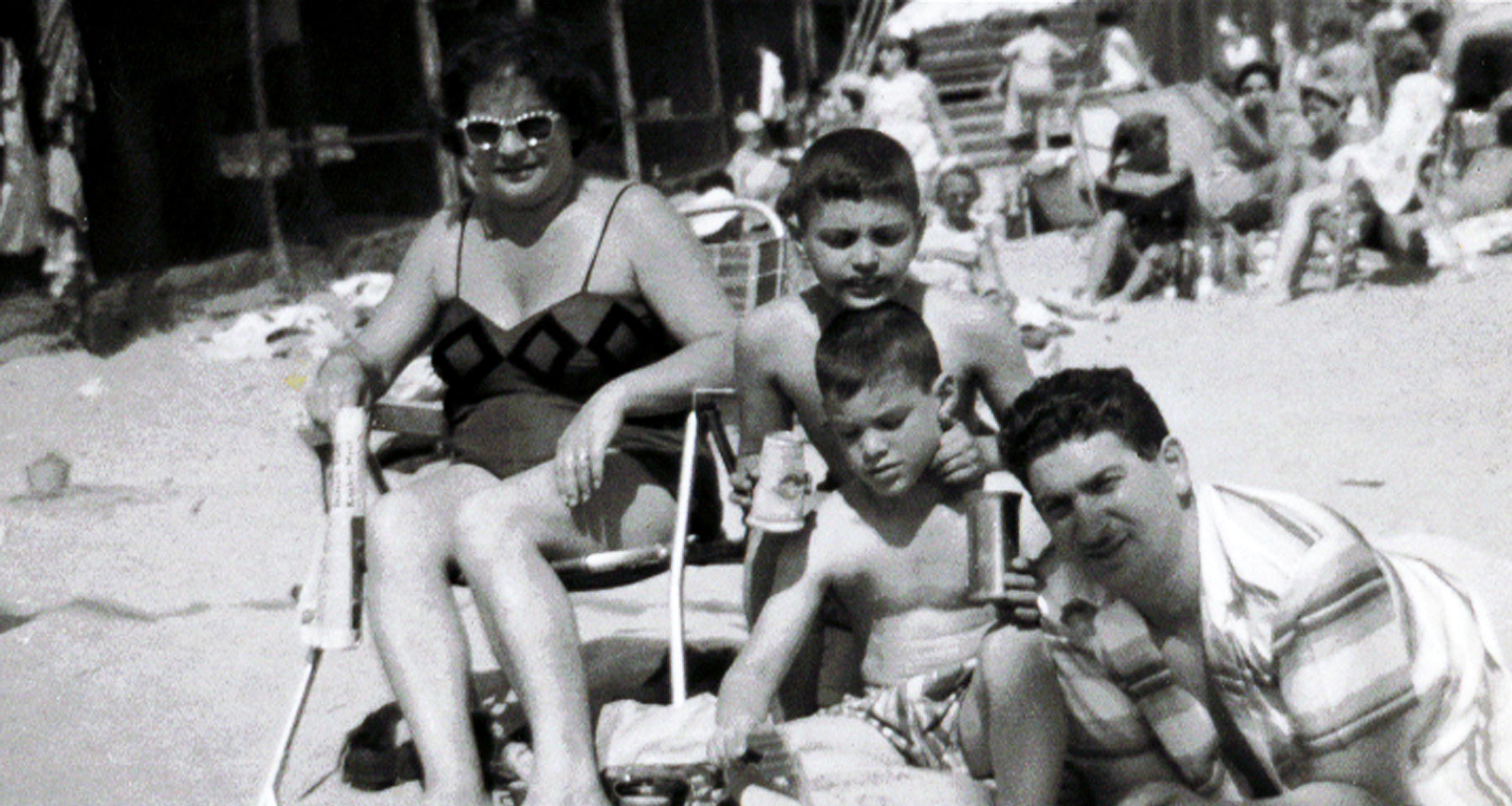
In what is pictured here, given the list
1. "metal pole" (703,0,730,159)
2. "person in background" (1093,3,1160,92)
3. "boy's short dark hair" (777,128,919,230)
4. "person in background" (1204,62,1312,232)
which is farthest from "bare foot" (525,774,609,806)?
"metal pole" (703,0,730,159)

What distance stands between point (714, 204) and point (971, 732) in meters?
2.09

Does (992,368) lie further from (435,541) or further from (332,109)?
(332,109)

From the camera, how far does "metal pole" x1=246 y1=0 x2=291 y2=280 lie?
10.8 m

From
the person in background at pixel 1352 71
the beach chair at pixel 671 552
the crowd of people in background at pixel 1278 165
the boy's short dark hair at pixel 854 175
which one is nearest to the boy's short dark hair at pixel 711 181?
the crowd of people in background at pixel 1278 165

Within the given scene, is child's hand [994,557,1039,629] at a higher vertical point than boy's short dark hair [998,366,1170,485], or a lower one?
lower

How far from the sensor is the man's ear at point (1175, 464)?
2.56 m

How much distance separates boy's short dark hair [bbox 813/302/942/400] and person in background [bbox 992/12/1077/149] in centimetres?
1325

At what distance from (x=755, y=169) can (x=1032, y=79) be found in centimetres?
408

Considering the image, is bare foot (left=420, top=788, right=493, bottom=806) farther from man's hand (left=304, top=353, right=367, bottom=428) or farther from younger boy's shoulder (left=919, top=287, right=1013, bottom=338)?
younger boy's shoulder (left=919, top=287, right=1013, bottom=338)

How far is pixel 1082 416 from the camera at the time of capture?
101 inches

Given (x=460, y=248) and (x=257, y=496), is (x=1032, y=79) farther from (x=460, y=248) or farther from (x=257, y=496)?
(x=460, y=248)

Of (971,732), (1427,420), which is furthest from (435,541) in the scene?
(1427,420)

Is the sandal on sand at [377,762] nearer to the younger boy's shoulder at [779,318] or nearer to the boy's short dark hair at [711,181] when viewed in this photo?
the younger boy's shoulder at [779,318]

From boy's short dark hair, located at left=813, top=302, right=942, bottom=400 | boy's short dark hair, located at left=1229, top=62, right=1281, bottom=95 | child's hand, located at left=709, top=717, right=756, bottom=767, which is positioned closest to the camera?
child's hand, located at left=709, top=717, right=756, bottom=767
